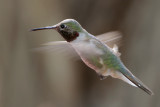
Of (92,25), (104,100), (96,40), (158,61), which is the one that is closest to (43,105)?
(104,100)

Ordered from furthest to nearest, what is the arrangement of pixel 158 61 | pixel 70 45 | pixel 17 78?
pixel 17 78
pixel 158 61
pixel 70 45

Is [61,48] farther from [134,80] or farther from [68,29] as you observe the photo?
[134,80]

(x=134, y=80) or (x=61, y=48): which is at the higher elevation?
(x=61, y=48)

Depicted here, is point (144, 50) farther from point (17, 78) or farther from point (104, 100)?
point (17, 78)

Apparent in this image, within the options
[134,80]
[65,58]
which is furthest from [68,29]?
[65,58]

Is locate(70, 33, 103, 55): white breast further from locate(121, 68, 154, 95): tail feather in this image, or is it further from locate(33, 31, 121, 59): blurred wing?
locate(121, 68, 154, 95): tail feather

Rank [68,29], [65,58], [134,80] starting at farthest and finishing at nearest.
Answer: [65,58] < [134,80] < [68,29]
